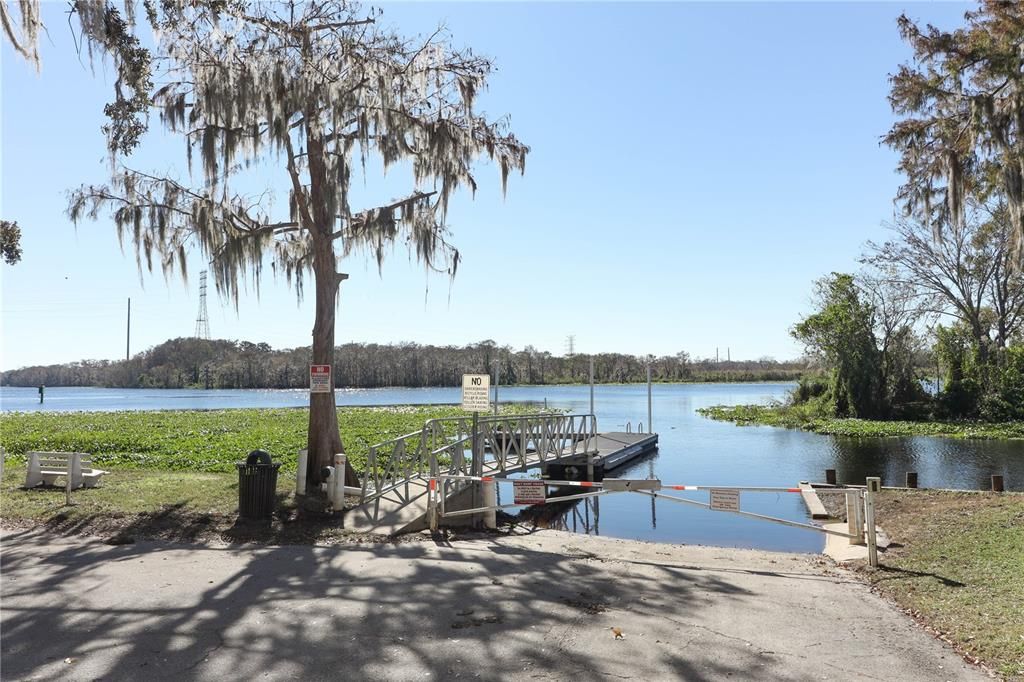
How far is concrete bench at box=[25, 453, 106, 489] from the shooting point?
40.5 feet

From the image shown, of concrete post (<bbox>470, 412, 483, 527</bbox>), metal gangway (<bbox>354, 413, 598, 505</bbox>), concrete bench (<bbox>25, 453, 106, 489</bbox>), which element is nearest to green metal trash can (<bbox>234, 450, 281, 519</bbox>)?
metal gangway (<bbox>354, 413, 598, 505</bbox>)

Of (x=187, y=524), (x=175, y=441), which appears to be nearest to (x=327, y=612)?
(x=187, y=524)

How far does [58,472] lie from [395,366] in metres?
134

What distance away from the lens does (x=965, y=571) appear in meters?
7.61

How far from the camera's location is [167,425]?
2961 cm

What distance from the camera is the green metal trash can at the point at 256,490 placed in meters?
10.3

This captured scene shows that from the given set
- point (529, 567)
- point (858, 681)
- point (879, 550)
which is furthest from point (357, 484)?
point (858, 681)

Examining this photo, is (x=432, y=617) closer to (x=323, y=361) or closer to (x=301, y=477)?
(x=301, y=477)

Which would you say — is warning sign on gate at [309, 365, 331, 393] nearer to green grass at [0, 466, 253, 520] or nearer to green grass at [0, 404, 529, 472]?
green grass at [0, 466, 253, 520]

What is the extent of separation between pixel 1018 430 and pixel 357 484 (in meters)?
30.2

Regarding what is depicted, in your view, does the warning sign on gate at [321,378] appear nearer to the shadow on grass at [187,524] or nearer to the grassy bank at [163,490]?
the grassy bank at [163,490]

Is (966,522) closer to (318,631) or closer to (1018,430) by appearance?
(318,631)

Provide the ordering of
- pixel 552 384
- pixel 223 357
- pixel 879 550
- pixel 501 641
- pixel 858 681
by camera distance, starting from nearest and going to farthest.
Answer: pixel 858 681 → pixel 501 641 → pixel 879 550 → pixel 552 384 → pixel 223 357

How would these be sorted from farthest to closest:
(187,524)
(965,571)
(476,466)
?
(476,466), (187,524), (965,571)
